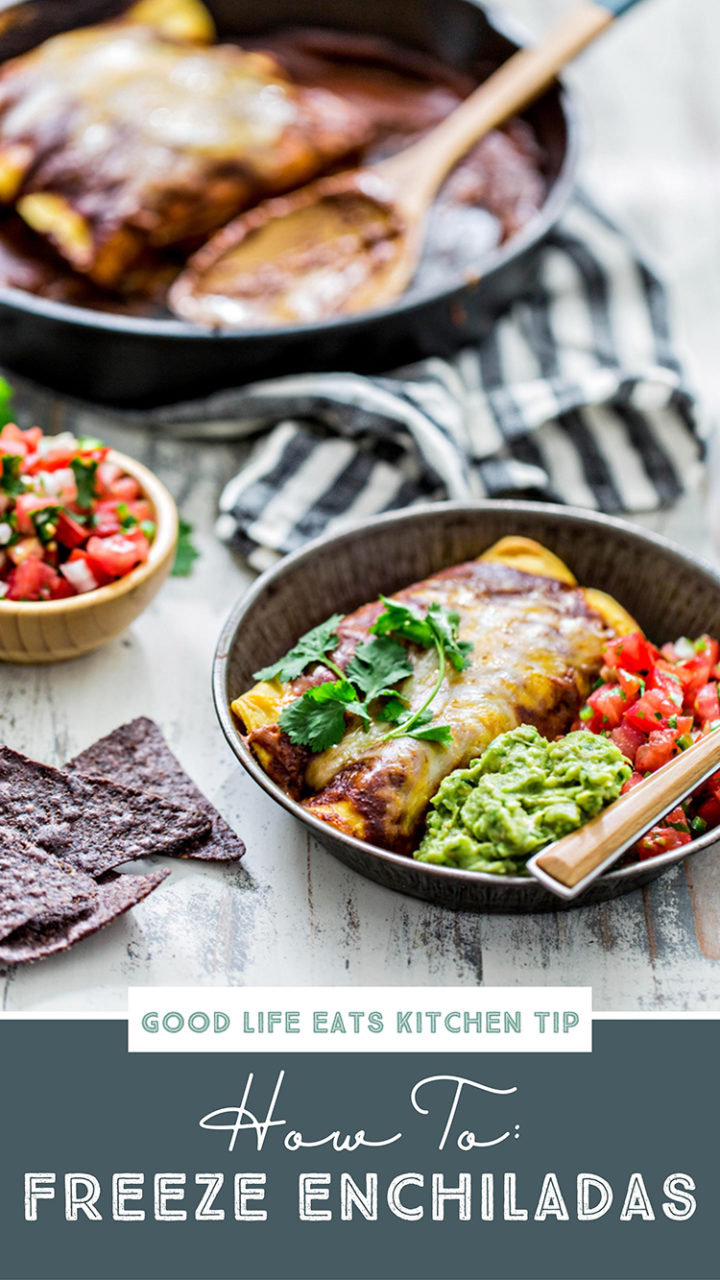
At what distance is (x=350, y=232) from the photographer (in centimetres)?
481

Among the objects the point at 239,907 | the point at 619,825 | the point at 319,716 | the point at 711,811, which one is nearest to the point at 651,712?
the point at 711,811

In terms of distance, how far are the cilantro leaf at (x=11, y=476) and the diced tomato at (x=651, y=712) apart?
1.71m

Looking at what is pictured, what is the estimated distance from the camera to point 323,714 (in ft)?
10.1

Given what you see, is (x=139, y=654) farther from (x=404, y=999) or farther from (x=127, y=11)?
(x=127, y=11)

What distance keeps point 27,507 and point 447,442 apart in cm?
143

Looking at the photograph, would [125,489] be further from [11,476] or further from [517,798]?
[517,798]

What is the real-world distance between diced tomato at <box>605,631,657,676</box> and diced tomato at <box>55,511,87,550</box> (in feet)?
4.73

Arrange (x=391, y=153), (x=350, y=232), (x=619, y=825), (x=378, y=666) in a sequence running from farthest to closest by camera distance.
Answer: (x=391, y=153) → (x=350, y=232) → (x=378, y=666) → (x=619, y=825)

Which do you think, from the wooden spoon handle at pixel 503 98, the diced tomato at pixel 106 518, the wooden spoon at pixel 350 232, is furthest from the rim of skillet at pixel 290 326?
the diced tomato at pixel 106 518

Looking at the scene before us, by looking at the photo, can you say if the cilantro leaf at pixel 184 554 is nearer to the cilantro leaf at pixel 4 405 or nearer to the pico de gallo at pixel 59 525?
the pico de gallo at pixel 59 525

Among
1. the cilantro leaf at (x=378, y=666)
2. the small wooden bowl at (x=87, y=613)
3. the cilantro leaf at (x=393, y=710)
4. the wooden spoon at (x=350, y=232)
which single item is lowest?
the small wooden bowl at (x=87, y=613)

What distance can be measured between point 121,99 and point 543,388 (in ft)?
6.18

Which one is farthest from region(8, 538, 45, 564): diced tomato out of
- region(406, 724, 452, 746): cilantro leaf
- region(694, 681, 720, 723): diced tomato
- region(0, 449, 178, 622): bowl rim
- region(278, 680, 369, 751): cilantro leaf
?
region(694, 681, 720, 723): diced tomato

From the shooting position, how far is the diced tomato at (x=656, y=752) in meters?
3.10
